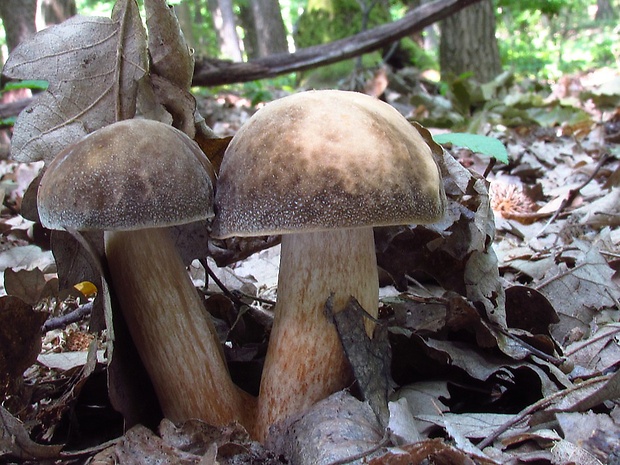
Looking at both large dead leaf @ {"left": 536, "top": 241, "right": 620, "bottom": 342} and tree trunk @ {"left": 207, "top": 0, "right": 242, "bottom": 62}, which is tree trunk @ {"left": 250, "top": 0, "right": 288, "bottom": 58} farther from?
large dead leaf @ {"left": 536, "top": 241, "right": 620, "bottom": 342}

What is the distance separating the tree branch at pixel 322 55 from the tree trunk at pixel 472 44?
3260mm

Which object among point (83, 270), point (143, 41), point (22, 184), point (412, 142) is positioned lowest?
point (22, 184)

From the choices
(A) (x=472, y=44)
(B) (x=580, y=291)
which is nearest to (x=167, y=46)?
(B) (x=580, y=291)

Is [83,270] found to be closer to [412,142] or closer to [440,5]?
[412,142]

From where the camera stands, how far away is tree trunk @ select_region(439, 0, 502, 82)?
34.9 feet

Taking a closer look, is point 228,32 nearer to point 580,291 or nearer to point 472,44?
point 472,44

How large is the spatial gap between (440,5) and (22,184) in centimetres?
566

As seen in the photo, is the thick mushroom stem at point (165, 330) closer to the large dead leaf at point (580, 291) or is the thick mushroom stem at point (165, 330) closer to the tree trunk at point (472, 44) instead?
the large dead leaf at point (580, 291)

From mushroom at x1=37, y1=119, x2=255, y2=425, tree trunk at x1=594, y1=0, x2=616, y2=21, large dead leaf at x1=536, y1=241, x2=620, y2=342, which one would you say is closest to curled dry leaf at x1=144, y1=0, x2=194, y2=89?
mushroom at x1=37, y1=119, x2=255, y2=425

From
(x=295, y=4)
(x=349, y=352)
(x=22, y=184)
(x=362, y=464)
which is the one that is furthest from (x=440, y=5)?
(x=295, y=4)

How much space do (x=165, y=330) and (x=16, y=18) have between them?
9596 millimetres

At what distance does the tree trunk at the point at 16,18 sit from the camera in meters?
9.49

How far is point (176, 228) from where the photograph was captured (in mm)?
2434

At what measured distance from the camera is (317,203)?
164 centimetres
